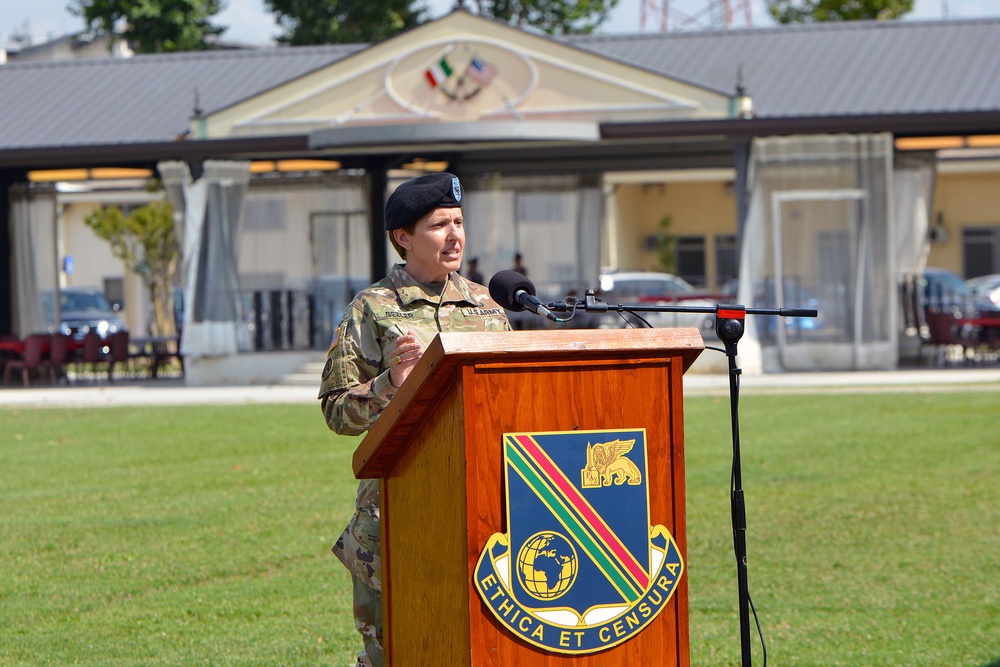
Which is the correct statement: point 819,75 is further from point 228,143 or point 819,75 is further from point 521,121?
point 228,143

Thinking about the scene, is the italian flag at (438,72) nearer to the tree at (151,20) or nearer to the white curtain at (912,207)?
the white curtain at (912,207)

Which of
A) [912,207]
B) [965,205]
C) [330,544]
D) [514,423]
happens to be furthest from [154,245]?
[514,423]

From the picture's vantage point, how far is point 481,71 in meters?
19.0

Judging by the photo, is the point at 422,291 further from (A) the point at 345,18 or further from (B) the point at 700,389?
(A) the point at 345,18

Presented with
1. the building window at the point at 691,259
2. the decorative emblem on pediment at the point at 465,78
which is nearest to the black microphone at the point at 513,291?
the decorative emblem on pediment at the point at 465,78

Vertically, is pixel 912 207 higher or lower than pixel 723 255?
higher

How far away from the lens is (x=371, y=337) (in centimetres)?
366

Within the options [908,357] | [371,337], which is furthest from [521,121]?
[371,337]

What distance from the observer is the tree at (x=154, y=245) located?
29.0m

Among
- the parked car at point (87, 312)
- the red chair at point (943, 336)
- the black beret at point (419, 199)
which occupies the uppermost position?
the black beret at point (419, 199)

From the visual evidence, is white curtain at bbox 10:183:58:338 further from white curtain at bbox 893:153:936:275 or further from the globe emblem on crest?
the globe emblem on crest

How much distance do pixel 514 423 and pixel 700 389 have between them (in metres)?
14.7

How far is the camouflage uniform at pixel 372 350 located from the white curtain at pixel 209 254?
16.4 metres

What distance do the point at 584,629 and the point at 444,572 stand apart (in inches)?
13.7
